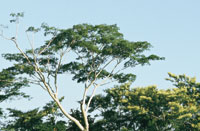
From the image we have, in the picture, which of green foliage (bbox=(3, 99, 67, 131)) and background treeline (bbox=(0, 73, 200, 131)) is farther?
green foliage (bbox=(3, 99, 67, 131))

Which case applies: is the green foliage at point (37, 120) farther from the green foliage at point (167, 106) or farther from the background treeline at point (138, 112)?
the green foliage at point (167, 106)

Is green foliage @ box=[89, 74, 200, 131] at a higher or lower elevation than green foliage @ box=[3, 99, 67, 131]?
lower

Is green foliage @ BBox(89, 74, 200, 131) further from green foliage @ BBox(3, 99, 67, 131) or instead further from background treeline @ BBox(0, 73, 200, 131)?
green foliage @ BBox(3, 99, 67, 131)

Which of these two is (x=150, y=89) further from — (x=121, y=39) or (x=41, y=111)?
(x=41, y=111)

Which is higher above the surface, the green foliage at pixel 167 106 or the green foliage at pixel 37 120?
the green foliage at pixel 37 120

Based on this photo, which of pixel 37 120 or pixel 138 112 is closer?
pixel 138 112

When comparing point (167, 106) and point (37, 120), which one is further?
point (37, 120)

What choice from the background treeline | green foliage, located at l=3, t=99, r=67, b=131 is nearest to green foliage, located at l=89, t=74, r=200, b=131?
the background treeline

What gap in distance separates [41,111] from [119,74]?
1006cm

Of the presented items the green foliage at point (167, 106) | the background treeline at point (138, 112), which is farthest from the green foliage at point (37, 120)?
the green foliage at point (167, 106)

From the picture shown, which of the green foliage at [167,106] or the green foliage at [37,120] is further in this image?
the green foliage at [37,120]

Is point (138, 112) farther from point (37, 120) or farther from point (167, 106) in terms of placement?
point (37, 120)

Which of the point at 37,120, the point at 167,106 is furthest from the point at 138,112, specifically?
the point at 37,120

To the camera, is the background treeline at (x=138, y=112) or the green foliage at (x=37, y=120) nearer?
the background treeline at (x=138, y=112)
